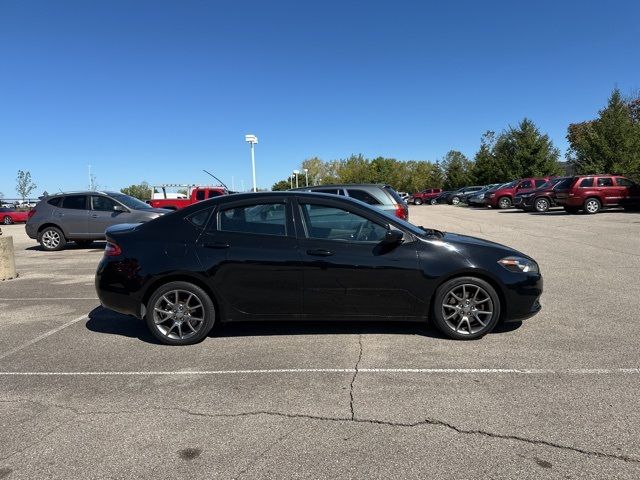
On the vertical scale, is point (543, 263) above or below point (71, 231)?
below

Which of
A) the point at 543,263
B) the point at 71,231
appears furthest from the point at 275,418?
the point at 71,231

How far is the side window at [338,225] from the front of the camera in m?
4.87

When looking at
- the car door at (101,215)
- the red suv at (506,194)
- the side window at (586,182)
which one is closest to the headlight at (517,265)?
the car door at (101,215)

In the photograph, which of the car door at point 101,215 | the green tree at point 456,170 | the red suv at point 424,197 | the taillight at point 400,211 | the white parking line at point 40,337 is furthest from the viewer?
the green tree at point 456,170

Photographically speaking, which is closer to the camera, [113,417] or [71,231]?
[113,417]

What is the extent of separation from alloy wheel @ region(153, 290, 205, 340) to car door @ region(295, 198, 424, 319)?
1167 mm

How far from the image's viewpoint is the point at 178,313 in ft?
16.1

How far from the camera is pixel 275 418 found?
3303mm

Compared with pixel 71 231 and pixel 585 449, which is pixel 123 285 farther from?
pixel 71 231

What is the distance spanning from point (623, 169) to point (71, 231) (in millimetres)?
34226

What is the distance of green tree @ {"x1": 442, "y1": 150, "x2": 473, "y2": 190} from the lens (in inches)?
2564

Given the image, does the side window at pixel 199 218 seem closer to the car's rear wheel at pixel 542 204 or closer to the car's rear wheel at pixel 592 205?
the car's rear wheel at pixel 592 205

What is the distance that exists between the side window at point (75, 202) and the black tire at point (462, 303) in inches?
471

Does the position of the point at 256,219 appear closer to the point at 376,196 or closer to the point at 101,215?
the point at 376,196
